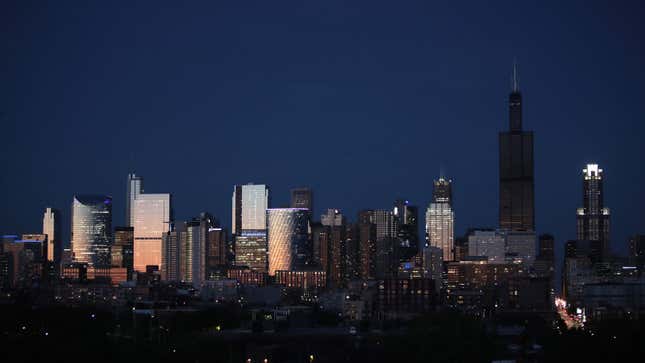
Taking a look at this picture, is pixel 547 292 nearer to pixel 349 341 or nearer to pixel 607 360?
pixel 349 341

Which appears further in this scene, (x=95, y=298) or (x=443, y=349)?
(x=95, y=298)

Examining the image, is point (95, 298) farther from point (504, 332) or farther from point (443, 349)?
point (443, 349)

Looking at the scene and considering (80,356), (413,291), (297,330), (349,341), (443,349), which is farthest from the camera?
(413,291)

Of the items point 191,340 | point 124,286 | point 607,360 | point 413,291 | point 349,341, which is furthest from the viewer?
point 124,286

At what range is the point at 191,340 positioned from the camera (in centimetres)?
8550

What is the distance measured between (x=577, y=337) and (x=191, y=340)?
2539 cm

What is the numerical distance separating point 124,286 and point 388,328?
8000cm

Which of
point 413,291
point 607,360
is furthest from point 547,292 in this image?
point 607,360

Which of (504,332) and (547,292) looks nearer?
(504,332)

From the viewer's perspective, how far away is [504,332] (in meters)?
125

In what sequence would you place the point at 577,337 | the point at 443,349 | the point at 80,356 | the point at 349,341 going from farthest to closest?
the point at 349,341
the point at 577,337
the point at 443,349
the point at 80,356

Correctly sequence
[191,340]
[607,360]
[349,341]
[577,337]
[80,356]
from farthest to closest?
[349,341], [191,340], [577,337], [607,360], [80,356]

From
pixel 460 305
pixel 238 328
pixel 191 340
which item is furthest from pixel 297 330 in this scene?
pixel 460 305

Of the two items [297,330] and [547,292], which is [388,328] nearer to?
[297,330]
